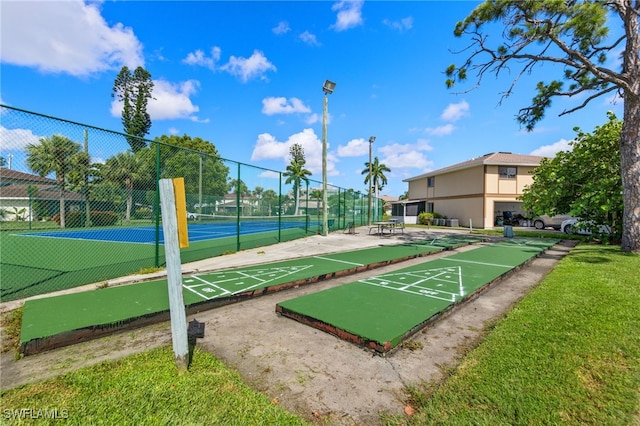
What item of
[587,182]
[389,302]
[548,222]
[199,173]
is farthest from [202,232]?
[548,222]

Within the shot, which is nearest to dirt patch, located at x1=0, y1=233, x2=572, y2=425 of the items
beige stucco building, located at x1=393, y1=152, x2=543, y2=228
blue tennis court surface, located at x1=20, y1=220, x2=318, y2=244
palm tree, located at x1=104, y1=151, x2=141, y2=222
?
palm tree, located at x1=104, y1=151, x2=141, y2=222

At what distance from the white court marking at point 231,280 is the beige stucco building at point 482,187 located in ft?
73.8

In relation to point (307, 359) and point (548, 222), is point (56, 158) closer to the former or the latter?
point (307, 359)

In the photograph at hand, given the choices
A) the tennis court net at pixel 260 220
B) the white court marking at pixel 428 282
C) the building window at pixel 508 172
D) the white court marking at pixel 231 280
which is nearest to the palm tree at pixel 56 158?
the white court marking at pixel 231 280

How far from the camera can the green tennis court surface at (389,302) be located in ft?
11.2

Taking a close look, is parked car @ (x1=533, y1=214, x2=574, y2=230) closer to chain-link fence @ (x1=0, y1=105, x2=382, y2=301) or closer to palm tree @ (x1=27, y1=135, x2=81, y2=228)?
chain-link fence @ (x1=0, y1=105, x2=382, y2=301)

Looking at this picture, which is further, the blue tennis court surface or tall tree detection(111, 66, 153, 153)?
tall tree detection(111, 66, 153, 153)

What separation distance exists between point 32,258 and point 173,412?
10041 millimetres

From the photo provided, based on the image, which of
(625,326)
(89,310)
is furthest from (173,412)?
(625,326)

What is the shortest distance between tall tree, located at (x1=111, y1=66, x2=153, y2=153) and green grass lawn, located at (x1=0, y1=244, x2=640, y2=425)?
129ft

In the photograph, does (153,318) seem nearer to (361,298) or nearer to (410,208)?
(361,298)

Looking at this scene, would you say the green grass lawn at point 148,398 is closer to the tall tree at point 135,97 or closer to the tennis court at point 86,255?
the tennis court at point 86,255

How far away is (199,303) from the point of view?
4.33 metres

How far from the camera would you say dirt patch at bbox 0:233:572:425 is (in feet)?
7.59
